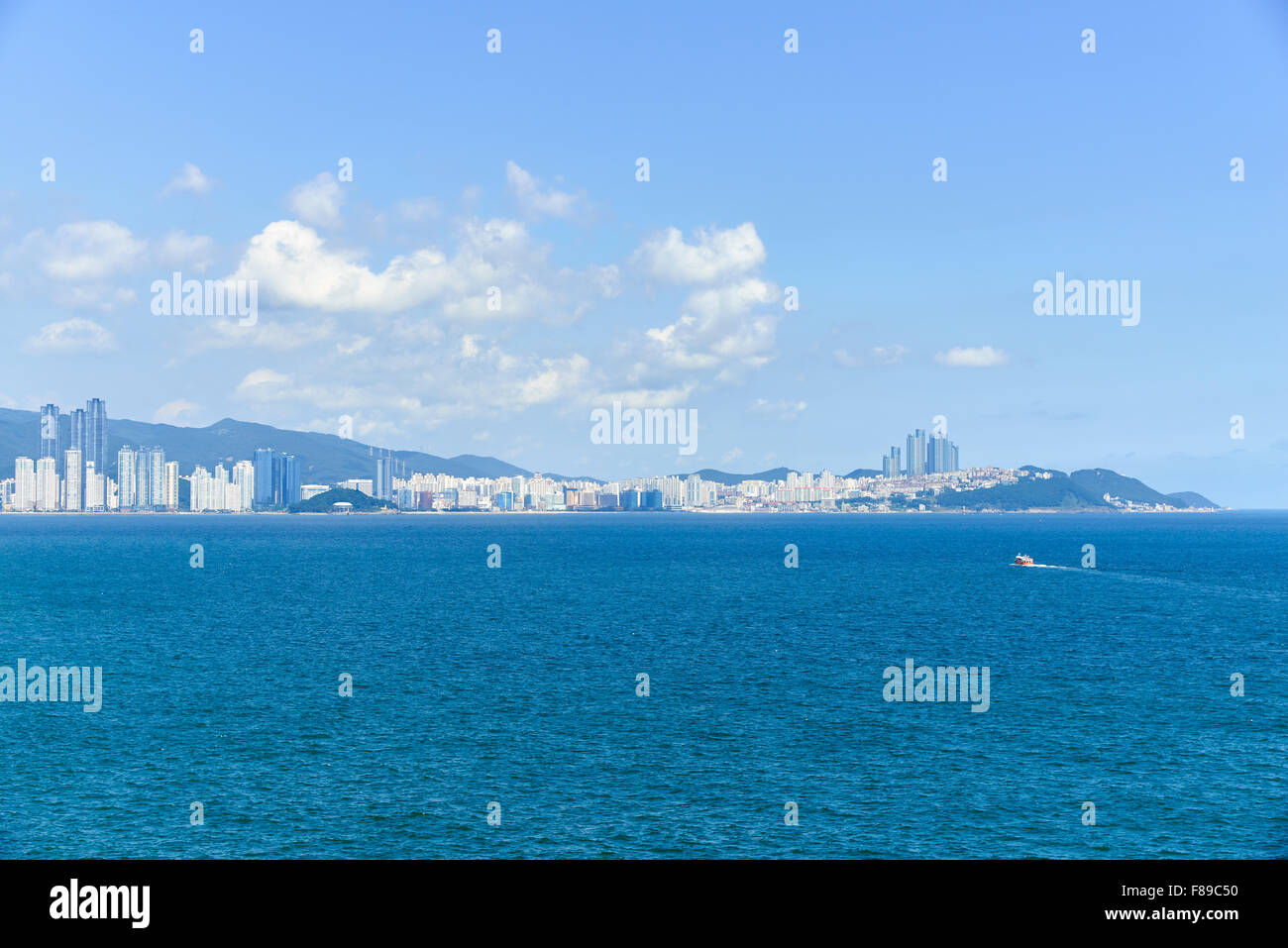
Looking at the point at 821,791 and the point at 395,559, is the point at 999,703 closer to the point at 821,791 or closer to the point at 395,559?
the point at 821,791

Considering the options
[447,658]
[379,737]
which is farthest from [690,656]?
[379,737]
